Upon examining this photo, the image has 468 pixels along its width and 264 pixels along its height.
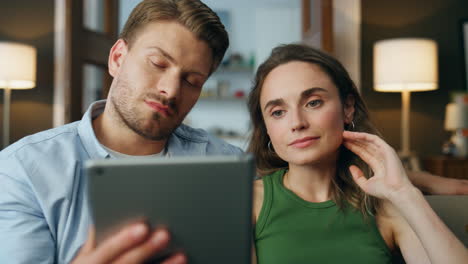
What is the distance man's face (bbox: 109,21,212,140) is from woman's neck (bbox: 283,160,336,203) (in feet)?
1.38

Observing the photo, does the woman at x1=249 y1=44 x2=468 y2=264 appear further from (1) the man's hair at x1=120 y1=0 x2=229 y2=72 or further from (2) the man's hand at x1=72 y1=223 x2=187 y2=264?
(2) the man's hand at x1=72 y1=223 x2=187 y2=264

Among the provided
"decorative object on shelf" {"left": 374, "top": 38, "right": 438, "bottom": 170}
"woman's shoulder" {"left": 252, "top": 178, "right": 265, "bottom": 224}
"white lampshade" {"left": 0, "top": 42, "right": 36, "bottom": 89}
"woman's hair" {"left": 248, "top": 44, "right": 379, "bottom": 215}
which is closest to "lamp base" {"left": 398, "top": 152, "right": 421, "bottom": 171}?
"decorative object on shelf" {"left": 374, "top": 38, "right": 438, "bottom": 170}

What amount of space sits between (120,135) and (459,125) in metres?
2.50

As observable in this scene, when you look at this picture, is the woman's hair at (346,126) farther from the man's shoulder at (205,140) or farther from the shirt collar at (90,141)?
the shirt collar at (90,141)

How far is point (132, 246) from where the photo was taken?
62 cm

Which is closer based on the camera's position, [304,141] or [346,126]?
[304,141]

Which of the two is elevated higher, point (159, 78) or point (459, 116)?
point (159, 78)

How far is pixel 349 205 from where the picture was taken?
1231mm

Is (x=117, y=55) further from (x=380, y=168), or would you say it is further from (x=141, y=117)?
(x=380, y=168)

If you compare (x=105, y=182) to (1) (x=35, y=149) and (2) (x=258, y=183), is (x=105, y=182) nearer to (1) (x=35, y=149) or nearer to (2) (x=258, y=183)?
(1) (x=35, y=149)

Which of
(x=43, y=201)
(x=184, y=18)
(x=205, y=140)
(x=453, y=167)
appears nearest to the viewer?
(x=43, y=201)

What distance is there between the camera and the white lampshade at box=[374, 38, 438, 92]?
282 centimetres

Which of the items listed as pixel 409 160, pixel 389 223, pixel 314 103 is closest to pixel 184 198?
pixel 314 103

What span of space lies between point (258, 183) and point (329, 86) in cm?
39
